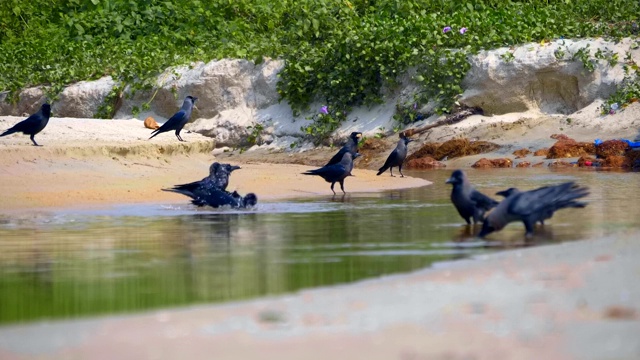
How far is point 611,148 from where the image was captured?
57.2 ft

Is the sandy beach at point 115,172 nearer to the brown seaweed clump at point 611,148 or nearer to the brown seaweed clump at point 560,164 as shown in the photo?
the brown seaweed clump at point 560,164

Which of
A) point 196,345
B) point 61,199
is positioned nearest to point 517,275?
point 196,345

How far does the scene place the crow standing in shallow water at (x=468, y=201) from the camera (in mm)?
9305

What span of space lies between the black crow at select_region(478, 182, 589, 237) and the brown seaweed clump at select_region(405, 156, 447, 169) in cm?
992

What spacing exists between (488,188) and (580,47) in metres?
6.86

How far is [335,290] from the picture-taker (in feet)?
19.7

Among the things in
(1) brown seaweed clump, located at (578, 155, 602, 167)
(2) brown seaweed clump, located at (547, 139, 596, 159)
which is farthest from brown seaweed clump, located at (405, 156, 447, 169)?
(1) brown seaweed clump, located at (578, 155, 602, 167)

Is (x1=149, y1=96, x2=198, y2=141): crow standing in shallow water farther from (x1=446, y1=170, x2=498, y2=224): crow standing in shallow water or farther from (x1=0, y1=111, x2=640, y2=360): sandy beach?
(x1=0, y1=111, x2=640, y2=360): sandy beach

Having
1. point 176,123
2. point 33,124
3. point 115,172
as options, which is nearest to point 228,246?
point 115,172

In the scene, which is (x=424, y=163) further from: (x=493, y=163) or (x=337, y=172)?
(x=337, y=172)

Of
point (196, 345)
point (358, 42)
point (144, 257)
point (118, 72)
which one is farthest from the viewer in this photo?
point (118, 72)

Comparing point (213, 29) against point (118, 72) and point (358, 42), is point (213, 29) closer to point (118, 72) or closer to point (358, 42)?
point (118, 72)

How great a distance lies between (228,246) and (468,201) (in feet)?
6.61

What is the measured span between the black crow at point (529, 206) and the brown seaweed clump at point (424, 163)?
9.92 meters
